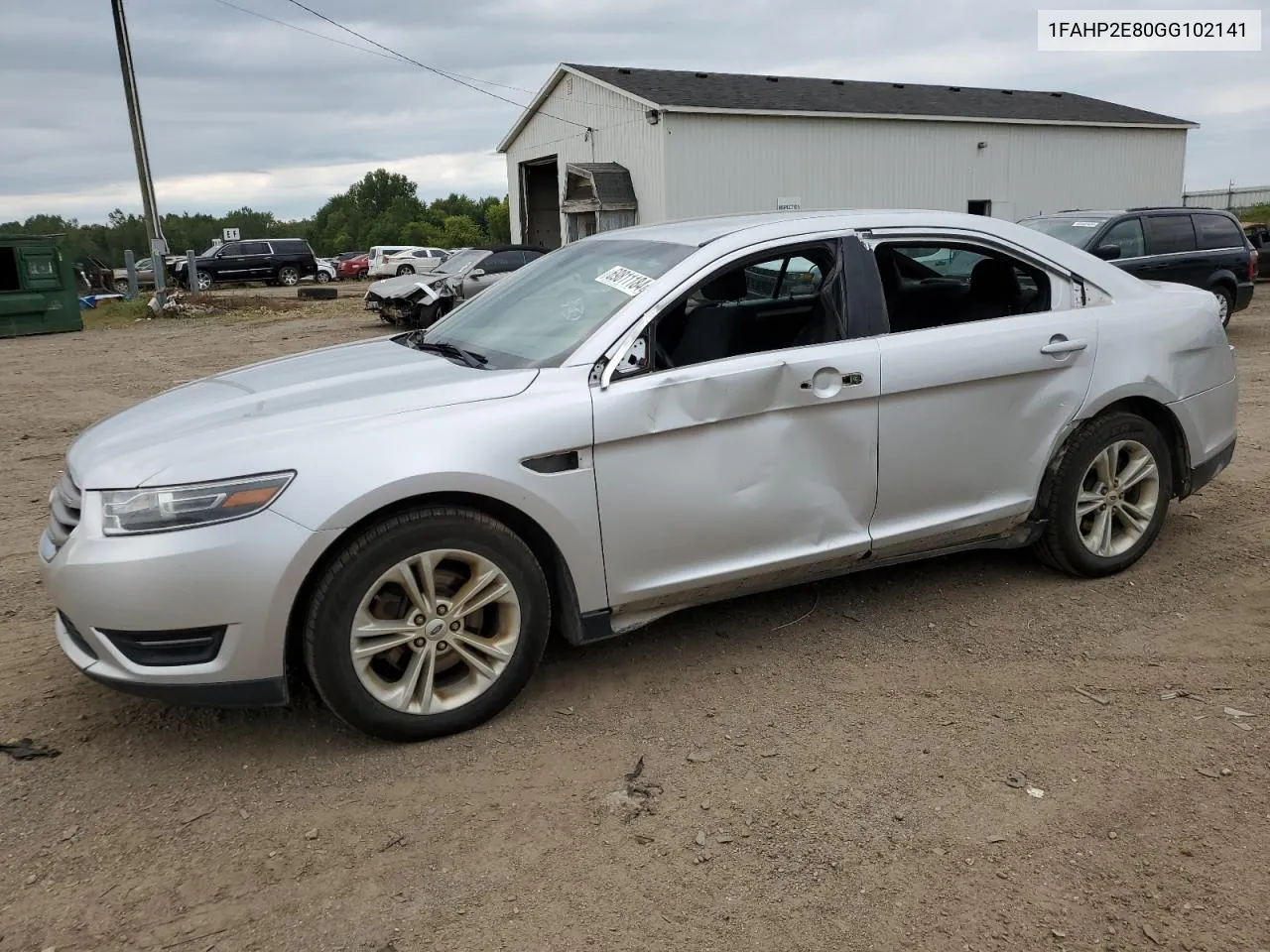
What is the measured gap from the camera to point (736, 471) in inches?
139

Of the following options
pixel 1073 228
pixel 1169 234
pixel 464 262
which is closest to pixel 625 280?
pixel 1073 228

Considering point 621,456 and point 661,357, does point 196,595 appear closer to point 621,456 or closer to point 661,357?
point 621,456

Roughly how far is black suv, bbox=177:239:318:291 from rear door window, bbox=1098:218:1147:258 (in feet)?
101

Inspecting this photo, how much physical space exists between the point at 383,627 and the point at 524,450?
70 cm

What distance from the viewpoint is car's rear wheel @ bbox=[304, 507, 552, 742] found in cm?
303

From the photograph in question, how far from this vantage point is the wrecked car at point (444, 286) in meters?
16.8

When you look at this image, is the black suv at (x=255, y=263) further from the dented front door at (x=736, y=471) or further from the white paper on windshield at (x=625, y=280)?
the dented front door at (x=736, y=471)

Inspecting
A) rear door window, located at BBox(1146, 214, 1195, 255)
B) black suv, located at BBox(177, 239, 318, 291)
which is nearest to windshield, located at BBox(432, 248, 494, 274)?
rear door window, located at BBox(1146, 214, 1195, 255)

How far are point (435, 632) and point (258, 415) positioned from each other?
2.98 ft

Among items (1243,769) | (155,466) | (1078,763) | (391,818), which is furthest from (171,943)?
(1243,769)

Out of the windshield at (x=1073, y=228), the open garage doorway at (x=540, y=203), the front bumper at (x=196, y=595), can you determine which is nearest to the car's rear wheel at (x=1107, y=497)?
the front bumper at (x=196, y=595)

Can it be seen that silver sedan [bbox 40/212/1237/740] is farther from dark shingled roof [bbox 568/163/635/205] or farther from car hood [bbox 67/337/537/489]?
dark shingled roof [bbox 568/163/635/205]

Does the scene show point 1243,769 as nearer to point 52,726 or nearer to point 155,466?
point 155,466

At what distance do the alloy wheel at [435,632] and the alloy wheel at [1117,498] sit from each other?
2.57 m
